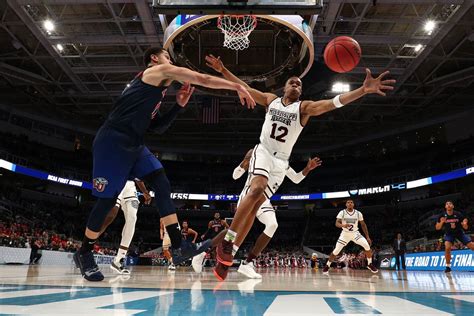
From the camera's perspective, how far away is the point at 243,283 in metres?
4.39

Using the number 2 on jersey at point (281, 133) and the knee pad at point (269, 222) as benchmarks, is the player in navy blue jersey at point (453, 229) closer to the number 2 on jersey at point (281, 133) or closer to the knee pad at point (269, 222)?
the knee pad at point (269, 222)

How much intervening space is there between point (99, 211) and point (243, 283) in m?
1.83

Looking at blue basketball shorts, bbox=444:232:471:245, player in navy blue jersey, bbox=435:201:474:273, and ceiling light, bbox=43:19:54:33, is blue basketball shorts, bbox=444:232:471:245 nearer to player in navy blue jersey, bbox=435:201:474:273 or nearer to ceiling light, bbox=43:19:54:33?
player in navy blue jersey, bbox=435:201:474:273

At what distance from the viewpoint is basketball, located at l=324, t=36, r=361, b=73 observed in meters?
6.39

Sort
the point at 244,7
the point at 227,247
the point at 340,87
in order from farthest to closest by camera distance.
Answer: the point at 340,87 → the point at 244,7 → the point at 227,247

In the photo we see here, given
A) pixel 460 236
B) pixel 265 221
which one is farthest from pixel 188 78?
pixel 460 236

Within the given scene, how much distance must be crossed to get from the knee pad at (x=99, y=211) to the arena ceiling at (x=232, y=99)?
7593mm

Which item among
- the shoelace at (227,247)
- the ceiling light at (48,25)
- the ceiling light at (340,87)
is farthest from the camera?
the ceiling light at (340,87)

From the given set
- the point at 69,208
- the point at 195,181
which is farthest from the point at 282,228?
the point at 69,208

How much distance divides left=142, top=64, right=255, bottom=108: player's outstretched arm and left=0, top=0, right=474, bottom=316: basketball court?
166 cm

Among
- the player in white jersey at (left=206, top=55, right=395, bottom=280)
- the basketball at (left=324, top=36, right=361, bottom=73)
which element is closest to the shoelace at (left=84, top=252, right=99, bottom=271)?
the player in white jersey at (left=206, top=55, right=395, bottom=280)

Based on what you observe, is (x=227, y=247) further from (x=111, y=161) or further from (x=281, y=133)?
(x=281, y=133)

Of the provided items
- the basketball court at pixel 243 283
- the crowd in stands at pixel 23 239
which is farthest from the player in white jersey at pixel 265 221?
the crowd in stands at pixel 23 239

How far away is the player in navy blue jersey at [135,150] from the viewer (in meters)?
3.44
